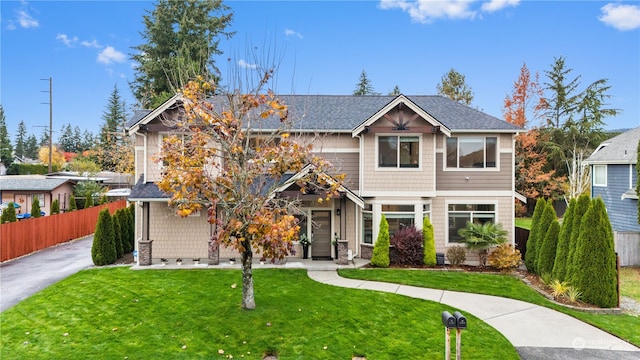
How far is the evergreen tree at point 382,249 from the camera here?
14312 millimetres

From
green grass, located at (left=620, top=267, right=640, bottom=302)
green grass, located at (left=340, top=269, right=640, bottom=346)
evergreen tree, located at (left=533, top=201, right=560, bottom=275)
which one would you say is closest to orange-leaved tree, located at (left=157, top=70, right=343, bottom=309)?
green grass, located at (left=340, top=269, right=640, bottom=346)

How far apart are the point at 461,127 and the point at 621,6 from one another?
534 inches

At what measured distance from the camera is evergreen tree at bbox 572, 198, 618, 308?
10258 mm

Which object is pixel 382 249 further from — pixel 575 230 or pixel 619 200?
pixel 619 200

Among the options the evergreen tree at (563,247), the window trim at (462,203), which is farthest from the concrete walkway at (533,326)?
the window trim at (462,203)

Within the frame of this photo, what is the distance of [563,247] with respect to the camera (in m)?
11.6

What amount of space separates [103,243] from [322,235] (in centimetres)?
937

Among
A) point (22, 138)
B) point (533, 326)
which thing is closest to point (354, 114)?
point (533, 326)

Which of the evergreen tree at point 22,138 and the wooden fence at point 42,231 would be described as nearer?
the wooden fence at point 42,231

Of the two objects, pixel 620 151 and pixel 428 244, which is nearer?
pixel 428 244

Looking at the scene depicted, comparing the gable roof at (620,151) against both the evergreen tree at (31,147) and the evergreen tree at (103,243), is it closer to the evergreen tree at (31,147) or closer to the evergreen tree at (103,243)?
the evergreen tree at (103,243)

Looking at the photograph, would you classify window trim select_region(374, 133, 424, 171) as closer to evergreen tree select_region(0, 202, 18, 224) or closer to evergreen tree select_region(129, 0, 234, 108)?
evergreen tree select_region(0, 202, 18, 224)

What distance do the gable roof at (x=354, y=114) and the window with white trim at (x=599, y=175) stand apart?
12.1 meters

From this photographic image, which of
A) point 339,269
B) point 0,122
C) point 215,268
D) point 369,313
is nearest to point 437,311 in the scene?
point 369,313
